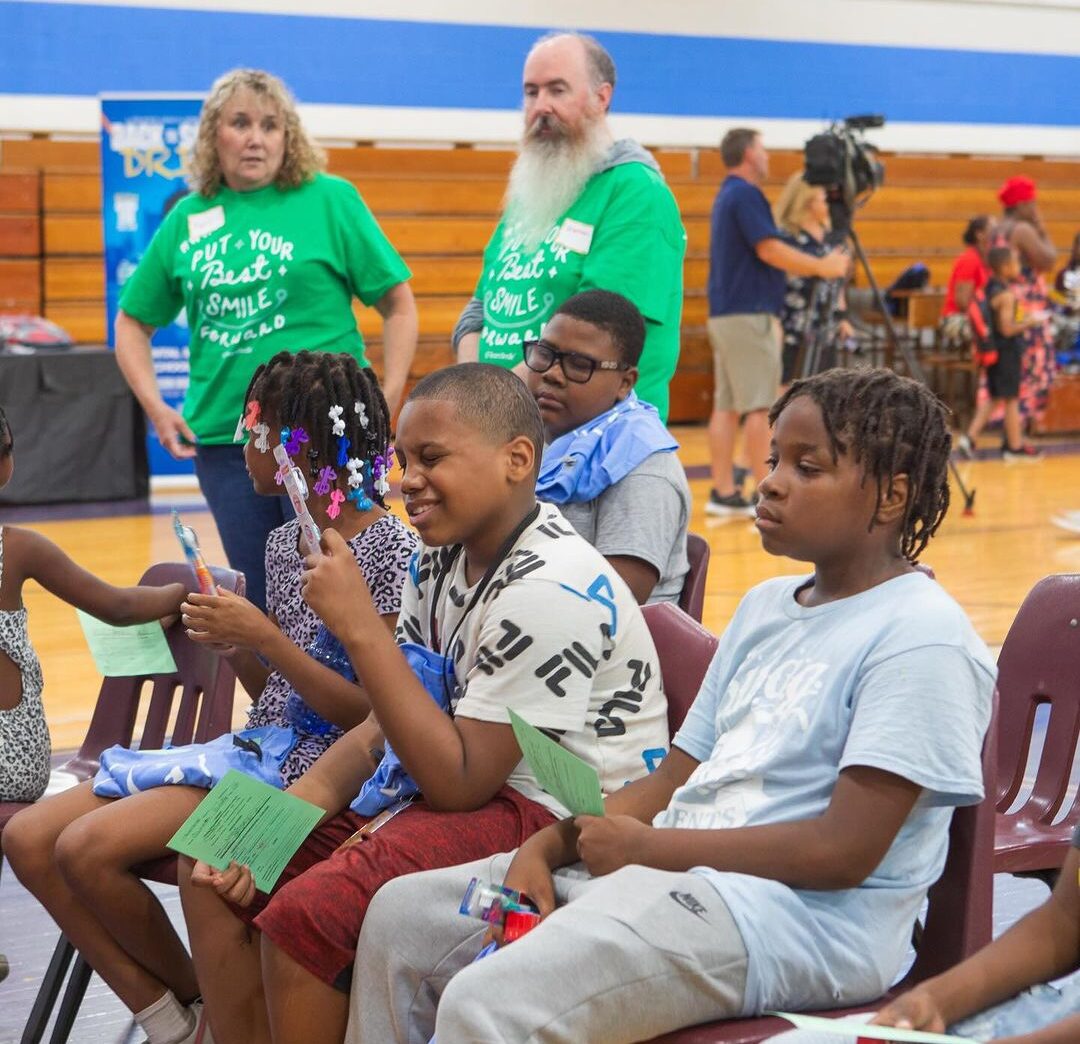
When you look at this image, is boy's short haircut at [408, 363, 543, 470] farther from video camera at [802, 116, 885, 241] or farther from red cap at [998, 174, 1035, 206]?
red cap at [998, 174, 1035, 206]

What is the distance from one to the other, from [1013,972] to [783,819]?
0.26 m

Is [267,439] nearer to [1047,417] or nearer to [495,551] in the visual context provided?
[495,551]

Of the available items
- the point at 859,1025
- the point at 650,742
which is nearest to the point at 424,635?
the point at 650,742

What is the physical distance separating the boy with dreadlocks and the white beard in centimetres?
167

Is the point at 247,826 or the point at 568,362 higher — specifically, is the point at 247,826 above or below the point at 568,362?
below

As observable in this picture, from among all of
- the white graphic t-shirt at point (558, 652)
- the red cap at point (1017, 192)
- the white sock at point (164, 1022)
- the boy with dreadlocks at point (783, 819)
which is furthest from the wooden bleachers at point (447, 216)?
the boy with dreadlocks at point (783, 819)

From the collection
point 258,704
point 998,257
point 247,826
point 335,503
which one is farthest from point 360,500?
point 998,257

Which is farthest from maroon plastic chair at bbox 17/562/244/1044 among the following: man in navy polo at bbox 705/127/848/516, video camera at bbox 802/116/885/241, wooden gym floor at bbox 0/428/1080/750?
man in navy polo at bbox 705/127/848/516

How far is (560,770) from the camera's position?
5.68ft

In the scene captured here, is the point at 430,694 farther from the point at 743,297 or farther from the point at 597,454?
the point at 743,297

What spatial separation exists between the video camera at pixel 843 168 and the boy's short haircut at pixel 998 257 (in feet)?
9.59

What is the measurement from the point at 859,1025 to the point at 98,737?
1.74 meters

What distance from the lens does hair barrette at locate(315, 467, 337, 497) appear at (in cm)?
248

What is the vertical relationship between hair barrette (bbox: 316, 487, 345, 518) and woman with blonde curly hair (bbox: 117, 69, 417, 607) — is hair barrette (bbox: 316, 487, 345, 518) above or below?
below
